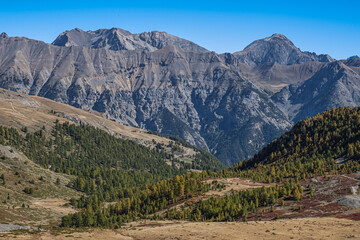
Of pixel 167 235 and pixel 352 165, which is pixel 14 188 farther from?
pixel 352 165

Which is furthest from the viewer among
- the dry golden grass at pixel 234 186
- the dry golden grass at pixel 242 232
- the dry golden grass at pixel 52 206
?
the dry golden grass at pixel 52 206

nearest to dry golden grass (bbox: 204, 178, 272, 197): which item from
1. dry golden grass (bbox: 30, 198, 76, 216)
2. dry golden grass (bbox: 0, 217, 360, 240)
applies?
dry golden grass (bbox: 0, 217, 360, 240)

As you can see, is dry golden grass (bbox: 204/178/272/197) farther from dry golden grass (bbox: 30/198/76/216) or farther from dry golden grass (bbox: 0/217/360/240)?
dry golden grass (bbox: 30/198/76/216)

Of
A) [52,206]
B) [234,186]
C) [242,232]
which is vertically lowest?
[52,206]

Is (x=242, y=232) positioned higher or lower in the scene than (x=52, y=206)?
higher

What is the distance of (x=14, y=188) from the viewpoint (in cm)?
19862

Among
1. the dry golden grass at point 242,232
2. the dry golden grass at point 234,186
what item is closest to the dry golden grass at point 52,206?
the dry golden grass at point 234,186

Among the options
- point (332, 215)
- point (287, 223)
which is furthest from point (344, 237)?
point (332, 215)

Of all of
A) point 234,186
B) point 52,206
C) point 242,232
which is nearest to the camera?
point 242,232

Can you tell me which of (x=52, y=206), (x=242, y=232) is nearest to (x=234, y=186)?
(x=242, y=232)

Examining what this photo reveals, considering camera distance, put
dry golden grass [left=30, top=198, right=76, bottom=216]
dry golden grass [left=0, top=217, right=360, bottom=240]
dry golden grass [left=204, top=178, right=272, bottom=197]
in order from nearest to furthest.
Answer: dry golden grass [left=0, top=217, right=360, bottom=240]
dry golden grass [left=204, top=178, right=272, bottom=197]
dry golden grass [left=30, top=198, right=76, bottom=216]

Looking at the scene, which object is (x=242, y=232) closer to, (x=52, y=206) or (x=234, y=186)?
(x=234, y=186)

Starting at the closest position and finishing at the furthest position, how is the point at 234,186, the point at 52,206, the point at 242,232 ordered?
1. the point at 242,232
2. the point at 234,186
3. the point at 52,206

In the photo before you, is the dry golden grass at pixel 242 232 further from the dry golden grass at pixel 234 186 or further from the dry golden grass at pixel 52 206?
the dry golden grass at pixel 52 206
